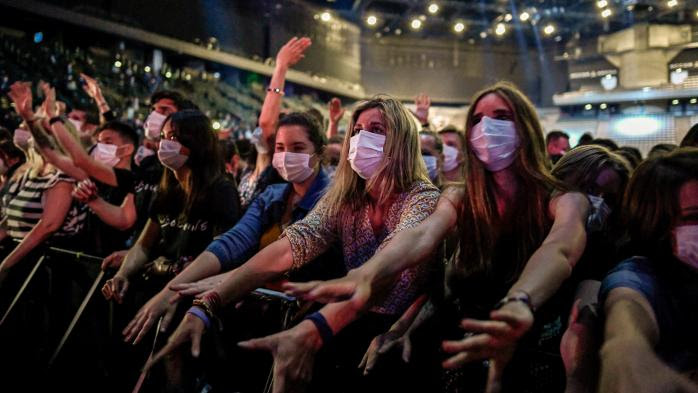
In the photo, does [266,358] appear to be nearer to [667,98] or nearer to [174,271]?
[174,271]

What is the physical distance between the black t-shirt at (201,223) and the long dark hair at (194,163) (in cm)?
4

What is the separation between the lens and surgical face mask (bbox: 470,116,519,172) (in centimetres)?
196

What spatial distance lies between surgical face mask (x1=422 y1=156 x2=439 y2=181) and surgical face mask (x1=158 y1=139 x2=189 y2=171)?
1.52 m

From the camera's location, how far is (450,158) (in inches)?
176

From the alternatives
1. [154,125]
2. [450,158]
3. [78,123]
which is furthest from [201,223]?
[78,123]

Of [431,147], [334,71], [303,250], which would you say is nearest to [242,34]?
[334,71]

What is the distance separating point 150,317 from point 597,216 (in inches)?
67.5

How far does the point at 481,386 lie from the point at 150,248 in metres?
2.15

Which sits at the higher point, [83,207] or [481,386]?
[83,207]

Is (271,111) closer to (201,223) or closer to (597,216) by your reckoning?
(201,223)

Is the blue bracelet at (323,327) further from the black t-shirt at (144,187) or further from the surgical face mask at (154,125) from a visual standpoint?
the surgical face mask at (154,125)

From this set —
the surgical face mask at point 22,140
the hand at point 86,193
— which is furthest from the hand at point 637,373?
the surgical face mask at point 22,140

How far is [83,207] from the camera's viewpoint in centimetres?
398

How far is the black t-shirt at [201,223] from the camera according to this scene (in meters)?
2.83
